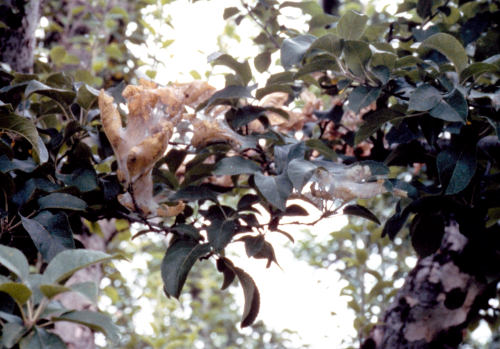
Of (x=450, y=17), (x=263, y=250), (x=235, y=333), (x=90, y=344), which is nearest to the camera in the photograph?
(x=263, y=250)

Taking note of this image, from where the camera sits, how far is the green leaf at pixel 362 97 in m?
0.77

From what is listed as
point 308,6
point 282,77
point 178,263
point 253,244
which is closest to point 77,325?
point 178,263

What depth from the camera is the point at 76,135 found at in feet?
2.96

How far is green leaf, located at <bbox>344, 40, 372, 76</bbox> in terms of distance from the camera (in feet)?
2.48

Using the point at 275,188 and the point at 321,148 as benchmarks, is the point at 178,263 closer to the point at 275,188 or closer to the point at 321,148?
the point at 275,188

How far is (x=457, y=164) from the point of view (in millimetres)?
826

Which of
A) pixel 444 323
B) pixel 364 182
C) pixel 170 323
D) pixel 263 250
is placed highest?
pixel 364 182

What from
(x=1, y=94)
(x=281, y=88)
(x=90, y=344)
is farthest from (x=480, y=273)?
(x=1, y=94)

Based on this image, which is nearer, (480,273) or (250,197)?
(250,197)

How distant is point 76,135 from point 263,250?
0.47 m

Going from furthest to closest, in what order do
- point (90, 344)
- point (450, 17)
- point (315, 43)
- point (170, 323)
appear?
point (170, 323) < point (450, 17) < point (90, 344) < point (315, 43)

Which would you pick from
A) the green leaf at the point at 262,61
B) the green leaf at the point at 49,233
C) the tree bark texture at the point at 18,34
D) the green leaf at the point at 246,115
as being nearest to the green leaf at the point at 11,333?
the green leaf at the point at 49,233

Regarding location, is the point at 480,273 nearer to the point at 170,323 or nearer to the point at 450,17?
the point at 450,17

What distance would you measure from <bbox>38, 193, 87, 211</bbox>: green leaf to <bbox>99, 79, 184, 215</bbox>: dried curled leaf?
84 mm
